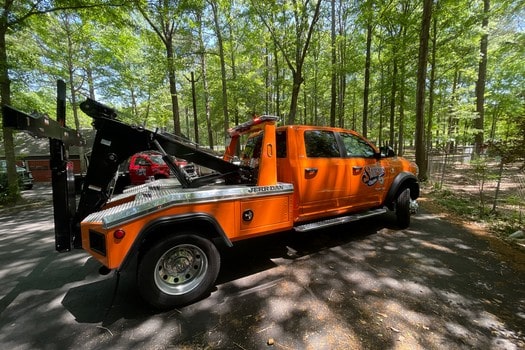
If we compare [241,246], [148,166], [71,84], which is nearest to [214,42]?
[71,84]

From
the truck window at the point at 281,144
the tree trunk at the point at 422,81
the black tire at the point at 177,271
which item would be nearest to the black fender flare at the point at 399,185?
the truck window at the point at 281,144

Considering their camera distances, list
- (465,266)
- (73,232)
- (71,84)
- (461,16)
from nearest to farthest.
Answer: (73,232) < (465,266) < (461,16) < (71,84)

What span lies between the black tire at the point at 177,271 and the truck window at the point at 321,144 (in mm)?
2138

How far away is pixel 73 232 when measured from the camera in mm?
2990

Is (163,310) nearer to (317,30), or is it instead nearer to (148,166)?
(148,166)

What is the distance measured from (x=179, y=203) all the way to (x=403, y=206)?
4.61m

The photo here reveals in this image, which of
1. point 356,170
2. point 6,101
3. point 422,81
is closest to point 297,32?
point 422,81

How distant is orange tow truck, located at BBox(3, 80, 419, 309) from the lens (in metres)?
2.62

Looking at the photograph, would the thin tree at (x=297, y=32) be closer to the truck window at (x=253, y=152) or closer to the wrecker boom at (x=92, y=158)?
the truck window at (x=253, y=152)

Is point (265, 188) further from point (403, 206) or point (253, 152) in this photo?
point (403, 206)

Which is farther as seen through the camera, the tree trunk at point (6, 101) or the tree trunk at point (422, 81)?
the tree trunk at point (422, 81)

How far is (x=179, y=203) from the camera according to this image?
2.77 meters

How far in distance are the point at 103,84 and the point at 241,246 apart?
18.9 meters

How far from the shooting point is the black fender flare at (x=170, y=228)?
259cm
